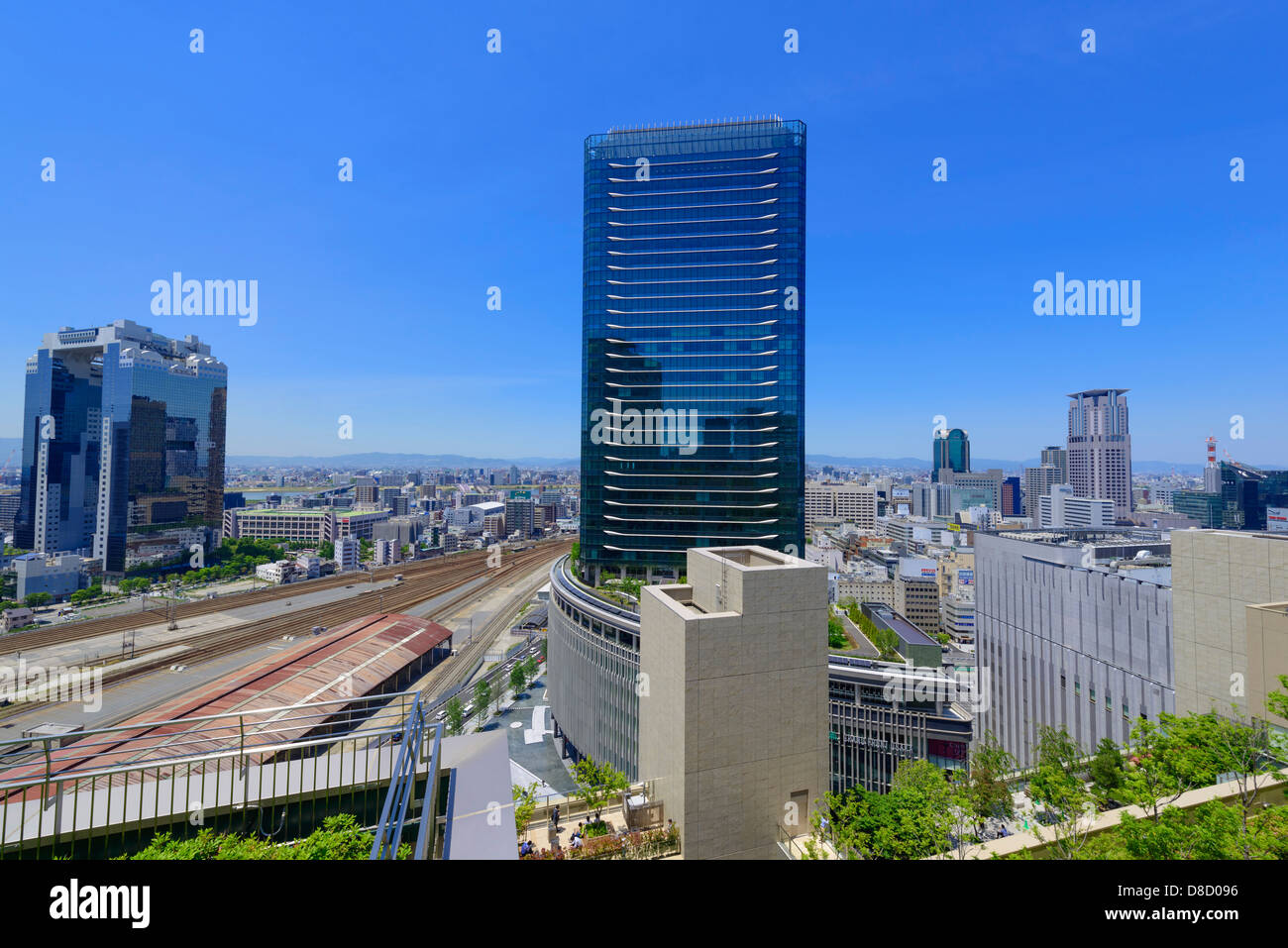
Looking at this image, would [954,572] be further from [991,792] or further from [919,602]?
[991,792]

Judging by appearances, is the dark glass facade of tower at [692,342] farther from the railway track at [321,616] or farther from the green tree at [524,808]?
the railway track at [321,616]

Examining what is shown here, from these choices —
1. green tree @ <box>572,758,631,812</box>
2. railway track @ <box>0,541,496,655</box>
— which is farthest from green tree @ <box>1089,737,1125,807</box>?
railway track @ <box>0,541,496,655</box>

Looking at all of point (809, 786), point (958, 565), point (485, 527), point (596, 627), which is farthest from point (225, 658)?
point (958, 565)

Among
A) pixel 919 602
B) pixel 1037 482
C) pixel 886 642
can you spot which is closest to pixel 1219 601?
pixel 886 642

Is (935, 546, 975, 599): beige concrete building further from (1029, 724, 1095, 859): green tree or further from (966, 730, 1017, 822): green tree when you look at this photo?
(1029, 724, 1095, 859): green tree
